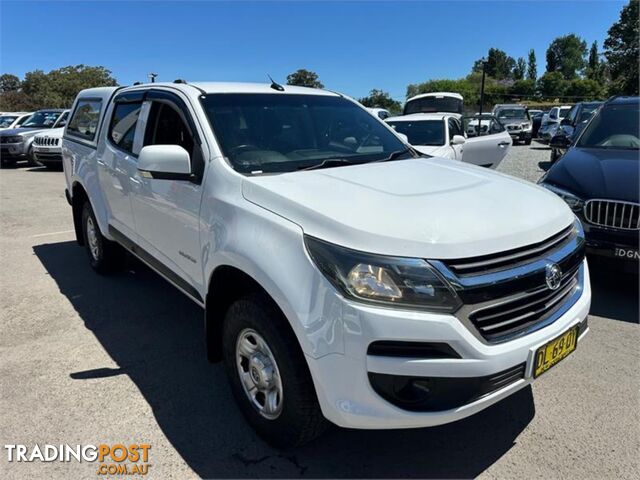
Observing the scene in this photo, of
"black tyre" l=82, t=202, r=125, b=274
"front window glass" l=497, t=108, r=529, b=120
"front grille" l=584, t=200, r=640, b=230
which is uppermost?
"front window glass" l=497, t=108, r=529, b=120

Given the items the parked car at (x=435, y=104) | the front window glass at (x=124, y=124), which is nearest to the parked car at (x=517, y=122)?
the parked car at (x=435, y=104)

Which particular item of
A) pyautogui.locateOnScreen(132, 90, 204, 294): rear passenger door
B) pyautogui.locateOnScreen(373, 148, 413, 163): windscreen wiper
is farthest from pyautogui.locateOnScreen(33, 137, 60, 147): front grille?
pyautogui.locateOnScreen(373, 148, 413, 163): windscreen wiper

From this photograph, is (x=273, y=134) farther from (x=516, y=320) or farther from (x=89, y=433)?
(x=89, y=433)

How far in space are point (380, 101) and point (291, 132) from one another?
5015cm

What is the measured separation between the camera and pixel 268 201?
241cm

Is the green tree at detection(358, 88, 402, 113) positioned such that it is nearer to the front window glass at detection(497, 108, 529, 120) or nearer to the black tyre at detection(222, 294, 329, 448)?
the front window glass at detection(497, 108, 529, 120)

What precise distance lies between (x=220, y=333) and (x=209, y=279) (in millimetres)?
378

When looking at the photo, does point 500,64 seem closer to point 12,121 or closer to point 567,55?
point 567,55

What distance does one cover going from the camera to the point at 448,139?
8.66 meters

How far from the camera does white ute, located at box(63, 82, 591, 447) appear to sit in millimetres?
1955

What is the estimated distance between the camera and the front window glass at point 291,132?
294cm

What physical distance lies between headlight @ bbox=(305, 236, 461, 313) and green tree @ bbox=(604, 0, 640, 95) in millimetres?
50740

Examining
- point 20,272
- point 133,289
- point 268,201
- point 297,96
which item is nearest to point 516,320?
point 268,201

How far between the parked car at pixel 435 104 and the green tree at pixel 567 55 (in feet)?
352
